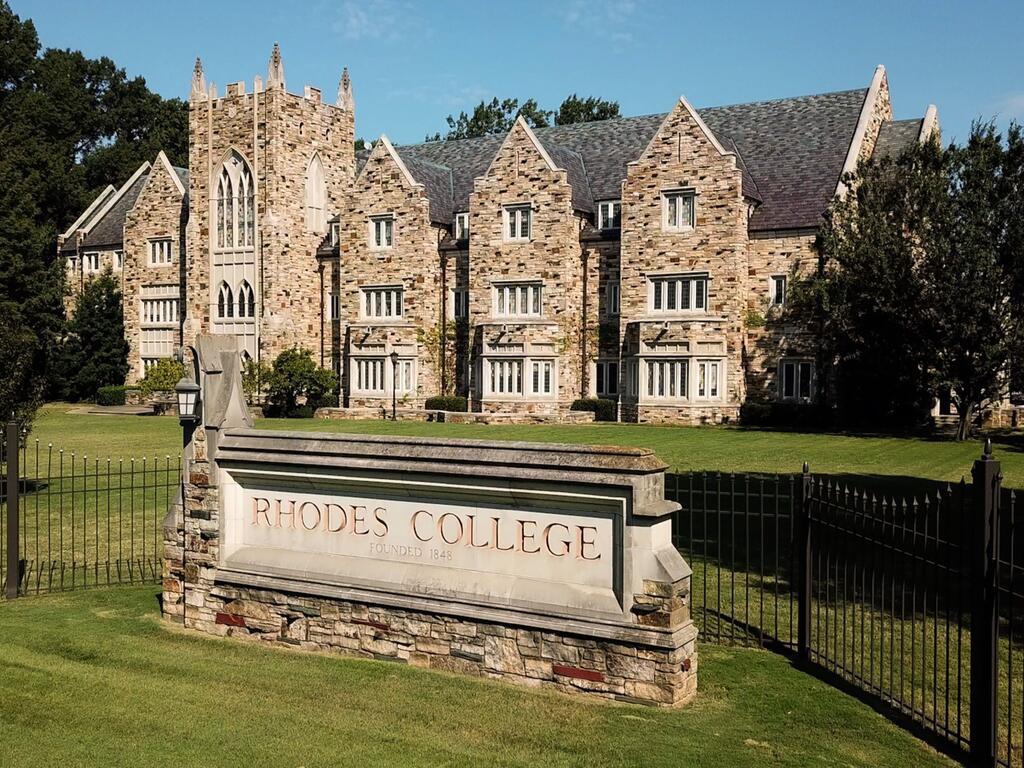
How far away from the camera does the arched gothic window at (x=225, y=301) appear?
153 ft

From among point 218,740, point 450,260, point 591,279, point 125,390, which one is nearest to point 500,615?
point 218,740

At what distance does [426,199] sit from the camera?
43.0 meters

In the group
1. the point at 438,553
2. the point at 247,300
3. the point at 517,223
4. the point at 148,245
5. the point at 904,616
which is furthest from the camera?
the point at 148,245

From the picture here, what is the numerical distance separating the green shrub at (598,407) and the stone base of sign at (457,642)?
30.0 metres

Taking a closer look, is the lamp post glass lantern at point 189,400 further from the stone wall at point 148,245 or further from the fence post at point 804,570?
the stone wall at point 148,245

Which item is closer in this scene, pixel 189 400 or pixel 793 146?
pixel 189 400

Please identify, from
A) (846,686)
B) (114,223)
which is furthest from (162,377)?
(846,686)

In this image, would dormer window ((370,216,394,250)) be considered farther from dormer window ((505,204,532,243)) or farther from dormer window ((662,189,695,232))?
dormer window ((662,189,695,232))

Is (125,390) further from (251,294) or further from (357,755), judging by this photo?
(357,755)

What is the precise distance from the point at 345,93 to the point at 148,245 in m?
13.2

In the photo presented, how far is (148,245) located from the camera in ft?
169

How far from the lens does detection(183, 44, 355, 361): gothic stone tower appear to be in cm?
4500

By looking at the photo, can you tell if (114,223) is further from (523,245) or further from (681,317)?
(681,317)

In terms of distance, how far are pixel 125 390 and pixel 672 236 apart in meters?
28.4
